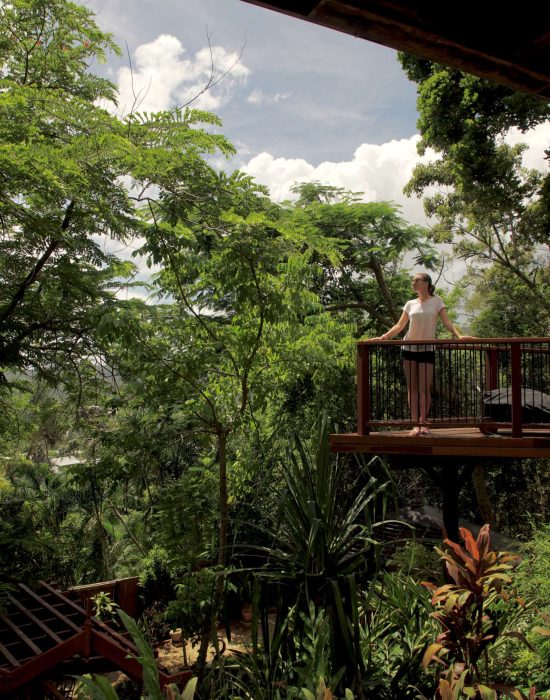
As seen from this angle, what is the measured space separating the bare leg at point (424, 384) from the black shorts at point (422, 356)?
30 millimetres

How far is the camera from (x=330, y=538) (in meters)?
3.88

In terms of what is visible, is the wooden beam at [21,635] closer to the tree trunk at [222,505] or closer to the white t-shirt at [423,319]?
the tree trunk at [222,505]

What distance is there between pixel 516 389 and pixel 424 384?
0.77m

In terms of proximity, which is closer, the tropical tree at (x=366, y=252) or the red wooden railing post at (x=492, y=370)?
the red wooden railing post at (x=492, y=370)

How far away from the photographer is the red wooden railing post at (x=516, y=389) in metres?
5.01

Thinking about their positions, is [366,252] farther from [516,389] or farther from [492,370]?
[516,389]

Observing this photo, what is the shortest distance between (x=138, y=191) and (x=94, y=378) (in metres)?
2.85

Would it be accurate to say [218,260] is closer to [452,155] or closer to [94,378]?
[94,378]

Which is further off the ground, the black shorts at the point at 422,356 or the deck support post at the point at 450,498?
the black shorts at the point at 422,356

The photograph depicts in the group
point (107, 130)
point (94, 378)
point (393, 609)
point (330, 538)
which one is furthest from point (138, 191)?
point (393, 609)

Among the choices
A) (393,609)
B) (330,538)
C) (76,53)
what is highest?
(76,53)

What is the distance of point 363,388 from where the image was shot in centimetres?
544

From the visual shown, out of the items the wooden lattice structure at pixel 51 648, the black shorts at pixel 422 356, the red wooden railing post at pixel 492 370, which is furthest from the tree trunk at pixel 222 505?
the red wooden railing post at pixel 492 370

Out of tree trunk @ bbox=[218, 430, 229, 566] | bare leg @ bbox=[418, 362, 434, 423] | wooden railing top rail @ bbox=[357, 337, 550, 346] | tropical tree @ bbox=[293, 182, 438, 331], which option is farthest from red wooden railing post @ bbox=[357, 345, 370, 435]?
tropical tree @ bbox=[293, 182, 438, 331]
